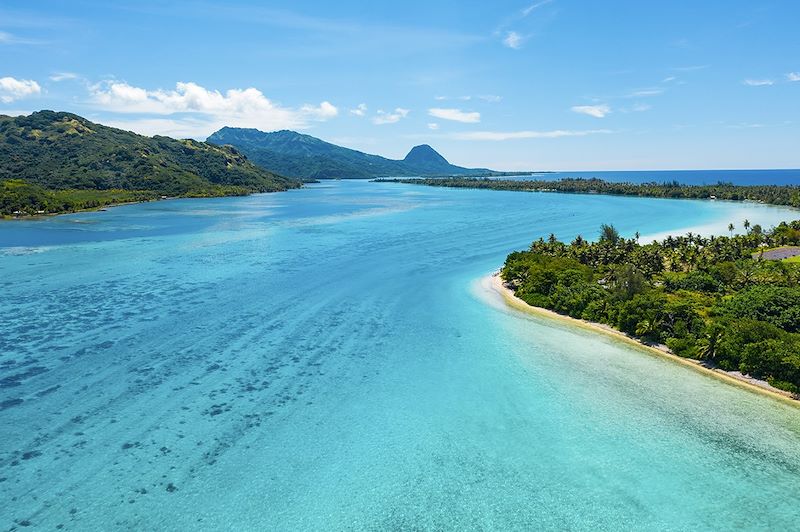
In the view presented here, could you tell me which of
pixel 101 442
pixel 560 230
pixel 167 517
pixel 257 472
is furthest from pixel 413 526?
pixel 560 230

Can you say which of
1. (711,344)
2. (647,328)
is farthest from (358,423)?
(711,344)

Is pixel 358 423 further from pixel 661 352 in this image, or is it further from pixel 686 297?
pixel 686 297

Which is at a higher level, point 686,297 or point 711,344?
point 686,297

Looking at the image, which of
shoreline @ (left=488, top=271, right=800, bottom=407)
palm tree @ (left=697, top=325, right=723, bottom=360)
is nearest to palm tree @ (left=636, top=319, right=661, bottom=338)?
shoreline @ (left=488, top=271, right=800, bottom=407)

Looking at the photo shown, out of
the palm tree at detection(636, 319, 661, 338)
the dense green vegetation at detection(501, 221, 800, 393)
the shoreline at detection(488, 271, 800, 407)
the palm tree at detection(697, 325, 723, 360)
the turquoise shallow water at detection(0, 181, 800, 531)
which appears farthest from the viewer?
the palm tree at detection(636, 319, 661, 338)

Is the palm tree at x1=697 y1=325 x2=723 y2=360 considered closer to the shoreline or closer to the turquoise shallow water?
the shoreline

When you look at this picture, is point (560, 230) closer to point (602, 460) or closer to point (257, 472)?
point (602, 460)

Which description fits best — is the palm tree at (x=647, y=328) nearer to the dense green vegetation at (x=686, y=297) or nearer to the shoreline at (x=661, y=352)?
the dense green vegetation at (x=686, y=297)

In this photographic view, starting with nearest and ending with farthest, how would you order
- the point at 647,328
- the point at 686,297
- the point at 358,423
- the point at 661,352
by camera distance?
the point at 358,423 → the point at 661,352 → the point at 647,328 → the point at 686,297
